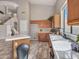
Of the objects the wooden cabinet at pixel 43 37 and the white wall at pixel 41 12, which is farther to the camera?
the white wall at pixel 41 12

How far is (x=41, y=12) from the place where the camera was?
40.3ft

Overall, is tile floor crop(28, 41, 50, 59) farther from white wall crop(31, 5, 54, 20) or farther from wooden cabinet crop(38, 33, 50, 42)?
white wall crop(31, 5, 54, 20)

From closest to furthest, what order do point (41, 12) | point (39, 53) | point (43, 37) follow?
point (39, 53), point (43, 37), point (41, 12)

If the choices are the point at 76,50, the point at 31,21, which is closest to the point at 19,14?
the point at 31,21

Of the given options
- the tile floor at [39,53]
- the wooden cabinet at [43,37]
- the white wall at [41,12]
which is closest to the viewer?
the tile floor at [39,53]

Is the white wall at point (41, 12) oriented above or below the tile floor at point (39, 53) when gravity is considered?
above

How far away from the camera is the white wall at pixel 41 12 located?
1228 cm

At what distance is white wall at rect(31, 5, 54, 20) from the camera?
40.3 feet

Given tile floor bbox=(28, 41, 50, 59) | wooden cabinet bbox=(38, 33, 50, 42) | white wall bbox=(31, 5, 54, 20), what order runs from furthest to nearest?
white wall bbox=(31, 5, 54, 20), wooden cabinet bbox=(38, 33, 50, 42), tile floor bbox=(28, 41, 50, 59)

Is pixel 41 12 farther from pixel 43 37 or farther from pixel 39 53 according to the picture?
pixel 39 53

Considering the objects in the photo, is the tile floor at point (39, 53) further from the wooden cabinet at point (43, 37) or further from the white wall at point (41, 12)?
the white wall at point (41, 12)

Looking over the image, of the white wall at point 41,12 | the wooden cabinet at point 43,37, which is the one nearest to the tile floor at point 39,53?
the wooden cabinet at point 43,37

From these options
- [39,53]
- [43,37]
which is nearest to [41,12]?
[43,37]

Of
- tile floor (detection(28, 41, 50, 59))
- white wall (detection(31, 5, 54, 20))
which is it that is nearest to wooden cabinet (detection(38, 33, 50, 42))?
white wall (detection(31, 5, 54, 20))
